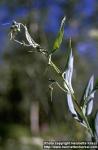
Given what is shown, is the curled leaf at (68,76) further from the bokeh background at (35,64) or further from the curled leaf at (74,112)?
the bokeh background at (35,64)

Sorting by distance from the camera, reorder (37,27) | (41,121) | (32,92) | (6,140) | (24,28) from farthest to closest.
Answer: (32,92), (37,27), (41,121), (6,140), (24,28)

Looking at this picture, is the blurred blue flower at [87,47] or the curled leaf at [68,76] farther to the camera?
the blurred blue flower at [87,47]

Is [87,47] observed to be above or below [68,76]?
above

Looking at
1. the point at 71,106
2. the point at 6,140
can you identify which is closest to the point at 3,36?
the point at 6,140

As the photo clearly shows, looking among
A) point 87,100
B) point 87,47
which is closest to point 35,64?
point 87,47

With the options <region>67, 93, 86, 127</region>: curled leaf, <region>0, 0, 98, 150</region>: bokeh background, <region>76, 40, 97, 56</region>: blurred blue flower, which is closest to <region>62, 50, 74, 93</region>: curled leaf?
<region>67, 93, 86, 127</region>: curled leaf

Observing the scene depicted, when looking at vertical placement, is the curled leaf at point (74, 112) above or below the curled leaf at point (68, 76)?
below

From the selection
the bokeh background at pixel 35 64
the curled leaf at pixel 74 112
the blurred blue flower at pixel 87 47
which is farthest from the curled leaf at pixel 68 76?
the blurred blue flower at pixel 87 47

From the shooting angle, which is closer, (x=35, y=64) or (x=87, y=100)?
(x=87, y=100)

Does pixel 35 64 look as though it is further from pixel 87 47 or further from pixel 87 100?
pixel 87 100

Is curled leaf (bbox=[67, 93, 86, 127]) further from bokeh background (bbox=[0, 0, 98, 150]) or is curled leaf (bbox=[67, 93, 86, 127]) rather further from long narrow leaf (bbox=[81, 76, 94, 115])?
bokeh background (bbox=[0, 0, 98, 150])

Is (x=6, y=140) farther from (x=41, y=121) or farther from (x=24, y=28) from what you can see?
(x=24, y=28)
